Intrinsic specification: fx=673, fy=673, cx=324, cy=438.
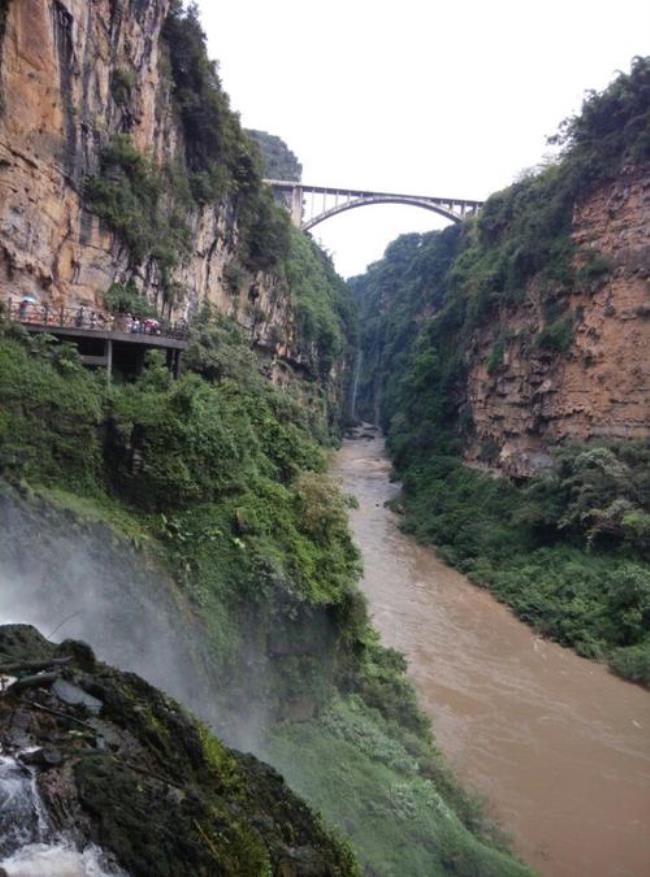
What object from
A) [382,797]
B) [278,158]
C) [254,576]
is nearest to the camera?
[382,797]

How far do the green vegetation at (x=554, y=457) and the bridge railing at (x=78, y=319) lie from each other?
1339 cm

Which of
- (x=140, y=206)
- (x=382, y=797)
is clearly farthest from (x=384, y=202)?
(x=382, y=797)

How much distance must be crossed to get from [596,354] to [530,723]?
15.8 metres

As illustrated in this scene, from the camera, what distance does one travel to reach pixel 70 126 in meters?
15.3

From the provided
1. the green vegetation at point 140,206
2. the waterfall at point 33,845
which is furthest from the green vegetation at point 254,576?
the green vegetation at point 140,206

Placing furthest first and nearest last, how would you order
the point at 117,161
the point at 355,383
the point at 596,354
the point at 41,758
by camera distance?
the point at 355,383 < the point at 596,354 < the point at 117,161 < the point at 41,758

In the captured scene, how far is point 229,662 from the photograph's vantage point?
947 cm

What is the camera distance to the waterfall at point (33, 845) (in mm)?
3527

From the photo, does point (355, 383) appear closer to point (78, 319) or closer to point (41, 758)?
point (78, 319)

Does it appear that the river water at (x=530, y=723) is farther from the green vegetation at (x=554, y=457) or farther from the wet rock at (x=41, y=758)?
the wet rock at (x=41, y=758)

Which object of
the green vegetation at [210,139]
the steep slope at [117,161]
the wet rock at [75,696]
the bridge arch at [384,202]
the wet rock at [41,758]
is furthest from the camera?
the bridge arch at [384,202]

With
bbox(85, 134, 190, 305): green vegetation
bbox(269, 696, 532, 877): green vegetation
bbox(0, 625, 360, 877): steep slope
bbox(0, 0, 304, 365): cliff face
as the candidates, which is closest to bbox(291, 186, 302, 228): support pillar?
bbox(0, 0, 304, 365): cliff face

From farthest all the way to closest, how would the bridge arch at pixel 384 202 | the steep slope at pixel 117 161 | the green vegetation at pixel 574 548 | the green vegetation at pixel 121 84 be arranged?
the bridge arch at pixel 384 202 → the green vegetation at pixel 574 548 → the green vegetation at pixel 121 84 → the steep slope at pixel 117 161

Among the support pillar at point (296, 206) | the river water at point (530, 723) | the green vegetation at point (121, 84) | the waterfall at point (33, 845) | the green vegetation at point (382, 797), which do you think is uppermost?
the support pillar at point (296, 206)
